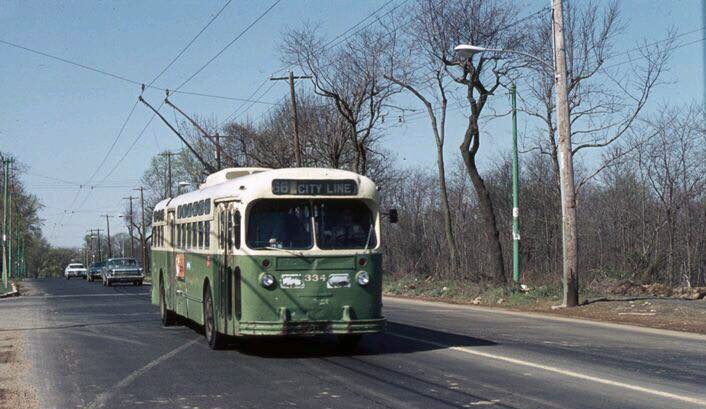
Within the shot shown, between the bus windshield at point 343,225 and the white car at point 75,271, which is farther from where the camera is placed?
the white car at point 75,271

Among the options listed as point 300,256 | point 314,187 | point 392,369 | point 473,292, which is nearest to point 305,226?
point 300,256

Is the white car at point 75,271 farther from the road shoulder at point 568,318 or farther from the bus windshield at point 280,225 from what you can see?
the bus windshield at point 280,225

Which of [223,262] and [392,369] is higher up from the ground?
[223,262]

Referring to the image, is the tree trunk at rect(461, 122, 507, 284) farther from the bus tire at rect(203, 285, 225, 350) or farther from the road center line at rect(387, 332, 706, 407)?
the bus tire at rect(203, 285, 225, 350)

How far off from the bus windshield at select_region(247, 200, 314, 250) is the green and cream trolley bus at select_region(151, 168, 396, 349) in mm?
15

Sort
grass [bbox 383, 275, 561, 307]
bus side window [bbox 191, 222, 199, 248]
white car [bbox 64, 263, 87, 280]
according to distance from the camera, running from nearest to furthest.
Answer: bus side window [bbox 191, 222, 199, 248] → grass [bbox 383, 275, 561, 307] → white car [bbox 64, 263, 87, 280]

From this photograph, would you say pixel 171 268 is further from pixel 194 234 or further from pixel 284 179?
pixel 284 179

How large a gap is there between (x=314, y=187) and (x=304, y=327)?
6.89 feet

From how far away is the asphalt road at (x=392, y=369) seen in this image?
9.62m

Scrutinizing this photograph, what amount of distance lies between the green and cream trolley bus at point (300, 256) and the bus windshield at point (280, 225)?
0.05ft

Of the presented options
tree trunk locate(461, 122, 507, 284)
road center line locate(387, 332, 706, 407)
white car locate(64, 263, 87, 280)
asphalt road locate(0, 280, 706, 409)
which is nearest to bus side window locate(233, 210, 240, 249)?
asphalt road locate(0, 280, 706, 409)

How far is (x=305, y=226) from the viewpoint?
13.5 meters

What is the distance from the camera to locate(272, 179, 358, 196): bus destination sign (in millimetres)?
13523

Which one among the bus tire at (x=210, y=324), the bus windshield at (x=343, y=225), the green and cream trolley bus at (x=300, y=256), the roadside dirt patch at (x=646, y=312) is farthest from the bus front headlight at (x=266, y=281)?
the roadside dirt patch at (x=646, y=312)
